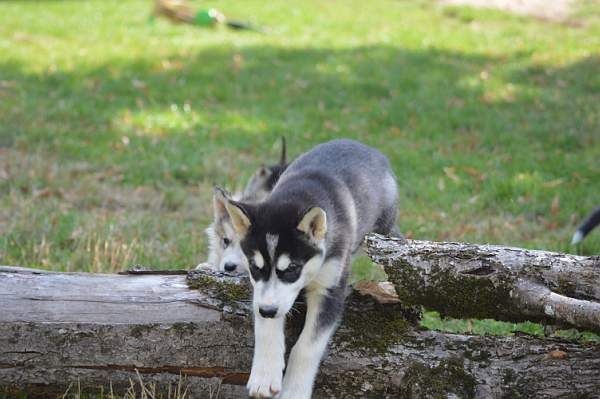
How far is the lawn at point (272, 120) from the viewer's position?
24.7 feet

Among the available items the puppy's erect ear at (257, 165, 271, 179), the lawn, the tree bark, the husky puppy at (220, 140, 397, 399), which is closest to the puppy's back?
the husky puppy at (220, 140, 397, 399)

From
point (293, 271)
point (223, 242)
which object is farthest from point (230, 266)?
point (293, 271)

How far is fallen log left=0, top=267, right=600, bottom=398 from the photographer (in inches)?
157

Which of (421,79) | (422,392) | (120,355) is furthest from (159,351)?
(421,79)

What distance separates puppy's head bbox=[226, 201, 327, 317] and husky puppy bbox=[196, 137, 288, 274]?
2.65 ft

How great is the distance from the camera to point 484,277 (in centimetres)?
415

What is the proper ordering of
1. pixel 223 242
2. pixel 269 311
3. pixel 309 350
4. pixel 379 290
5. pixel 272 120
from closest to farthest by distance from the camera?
pixel 269 311 < pixel 309 350 < pixel 379 290 < pixel 223 242 < pixel 272 120

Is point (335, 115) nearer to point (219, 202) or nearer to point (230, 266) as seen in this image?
point (219, 202)

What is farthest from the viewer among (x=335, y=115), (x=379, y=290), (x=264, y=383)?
(x=335, y=115)

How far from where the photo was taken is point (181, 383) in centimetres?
413

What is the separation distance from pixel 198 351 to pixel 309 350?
564mm

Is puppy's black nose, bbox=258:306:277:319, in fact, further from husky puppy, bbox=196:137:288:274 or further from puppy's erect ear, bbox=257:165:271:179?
puppy's erect ear, bbox=257:165:271:179

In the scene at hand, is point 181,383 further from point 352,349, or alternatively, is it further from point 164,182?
point 164,182

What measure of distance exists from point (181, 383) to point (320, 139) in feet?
20.3
